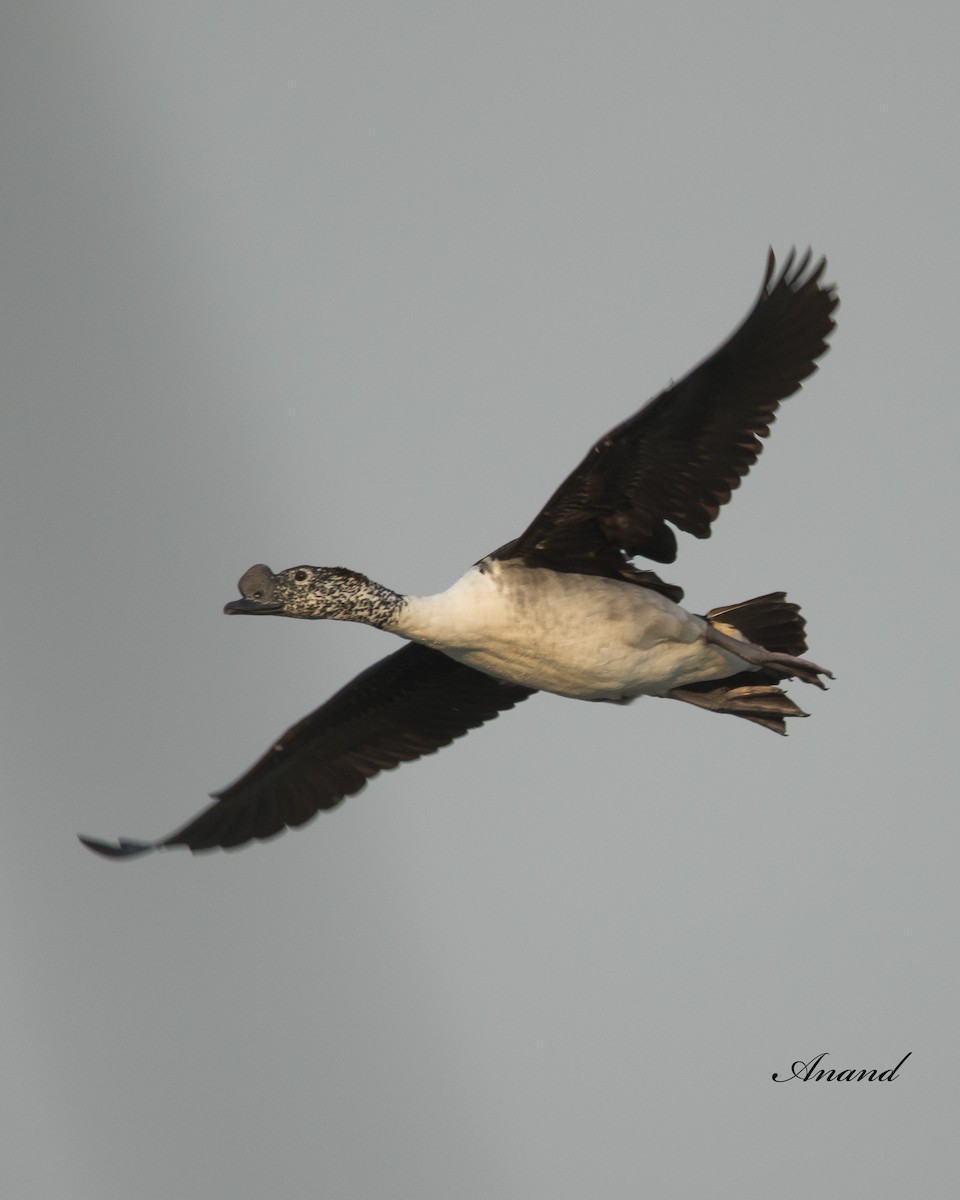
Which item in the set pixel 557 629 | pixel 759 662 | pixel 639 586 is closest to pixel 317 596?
pixel 557 629

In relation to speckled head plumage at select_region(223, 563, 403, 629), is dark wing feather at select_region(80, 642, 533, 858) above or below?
below

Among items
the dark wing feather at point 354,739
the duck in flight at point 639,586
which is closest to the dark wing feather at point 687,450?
the duck in flight at point 639,586

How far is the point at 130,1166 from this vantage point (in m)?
73.9

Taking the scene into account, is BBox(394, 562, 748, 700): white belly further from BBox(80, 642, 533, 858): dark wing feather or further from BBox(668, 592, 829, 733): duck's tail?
BBox(80, 642, 533, 858): dark wing feather

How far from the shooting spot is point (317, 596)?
32.0ft

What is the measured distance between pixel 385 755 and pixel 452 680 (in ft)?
2.42

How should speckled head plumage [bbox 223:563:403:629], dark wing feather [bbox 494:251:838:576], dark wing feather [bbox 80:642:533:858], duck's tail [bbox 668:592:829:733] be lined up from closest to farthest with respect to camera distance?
dark wing feather [bbox 494:251:838:576] < speckled head plumage [bbox 223:563:403:629] < duck's tail [bbox 668:592:829:733] < dark wing feather [bbox 80:642:533:858]

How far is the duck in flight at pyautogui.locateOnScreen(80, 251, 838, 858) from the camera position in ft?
30.3

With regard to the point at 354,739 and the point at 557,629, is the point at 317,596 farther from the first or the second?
the point at 354,739

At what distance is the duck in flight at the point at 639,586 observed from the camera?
9.24 meters

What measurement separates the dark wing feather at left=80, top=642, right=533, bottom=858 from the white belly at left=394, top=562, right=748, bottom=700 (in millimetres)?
1121

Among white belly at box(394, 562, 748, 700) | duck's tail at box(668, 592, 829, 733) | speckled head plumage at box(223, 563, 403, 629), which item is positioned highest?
speckled head plumage at box(223, 563, 403, 629)

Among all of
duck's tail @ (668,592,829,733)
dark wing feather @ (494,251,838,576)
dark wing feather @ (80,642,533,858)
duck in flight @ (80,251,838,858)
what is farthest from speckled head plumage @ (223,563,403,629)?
duck's tail @ (668,592,829,733)

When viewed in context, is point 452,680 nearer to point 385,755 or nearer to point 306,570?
point 385,755
